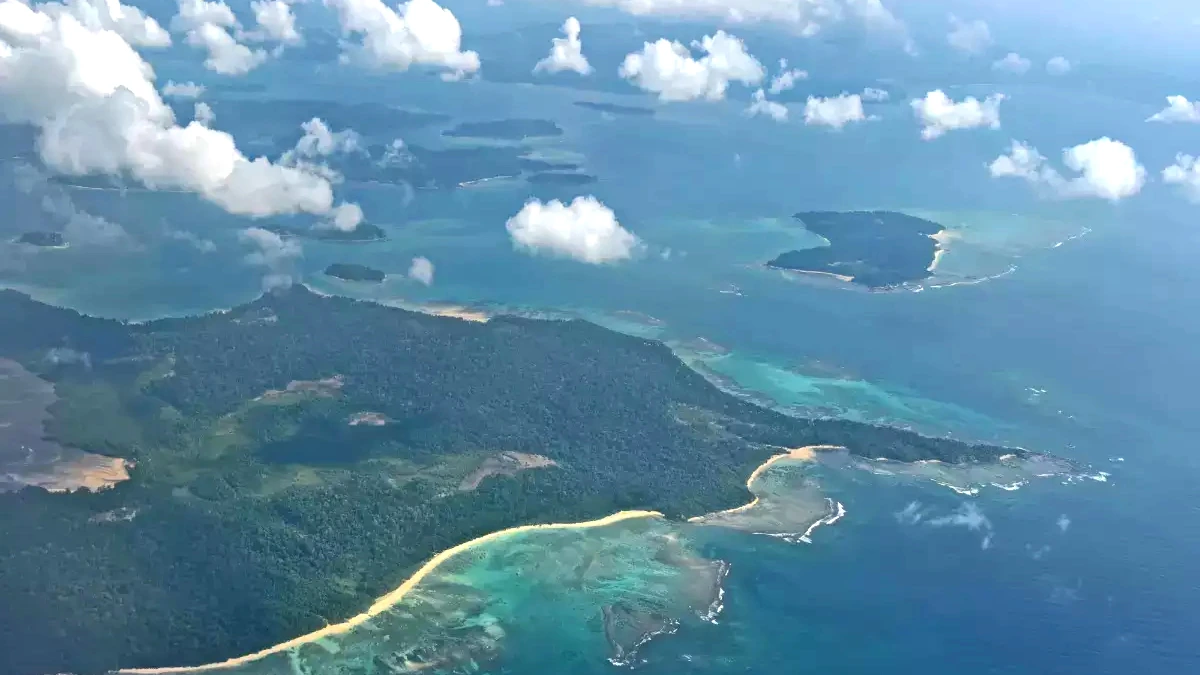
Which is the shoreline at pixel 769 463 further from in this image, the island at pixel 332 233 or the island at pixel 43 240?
the island at pixel 43 240

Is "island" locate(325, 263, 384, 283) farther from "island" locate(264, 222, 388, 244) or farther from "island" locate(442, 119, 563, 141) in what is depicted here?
"island" locate(442, 119, 563, 141)

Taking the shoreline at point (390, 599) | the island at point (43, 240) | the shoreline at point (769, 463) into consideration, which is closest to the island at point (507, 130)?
A: the island at point (43, 240)

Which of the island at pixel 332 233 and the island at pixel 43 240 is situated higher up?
the island at pixel 332 233

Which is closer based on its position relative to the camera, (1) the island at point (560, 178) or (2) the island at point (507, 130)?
(1) the island at point (560, 178)

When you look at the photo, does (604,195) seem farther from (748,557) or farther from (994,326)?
(748,557)

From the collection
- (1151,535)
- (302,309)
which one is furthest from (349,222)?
(1151,535)

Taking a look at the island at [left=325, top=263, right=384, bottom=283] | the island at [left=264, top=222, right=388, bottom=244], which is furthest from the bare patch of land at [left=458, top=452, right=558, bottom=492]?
the island at [left=264, top=222, right=388, bottom=244]
